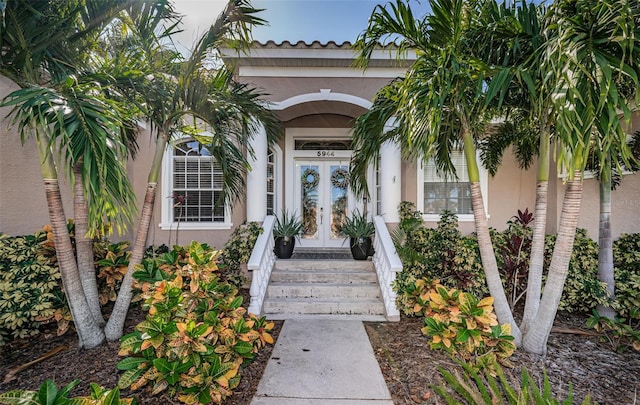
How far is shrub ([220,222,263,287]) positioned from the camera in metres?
5.45

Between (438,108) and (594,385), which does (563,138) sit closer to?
(438,108)

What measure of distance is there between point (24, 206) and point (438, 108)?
6108 mm

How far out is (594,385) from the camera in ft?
9.77

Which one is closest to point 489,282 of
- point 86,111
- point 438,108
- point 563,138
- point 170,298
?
point 563,138

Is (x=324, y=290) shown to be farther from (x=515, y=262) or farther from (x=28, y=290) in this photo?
(x=28, y=290)

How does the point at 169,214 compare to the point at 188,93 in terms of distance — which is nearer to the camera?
the point at 188,93

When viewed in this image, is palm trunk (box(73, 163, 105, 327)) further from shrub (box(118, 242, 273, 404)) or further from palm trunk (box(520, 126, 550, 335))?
palm trunk (box(520, 126, 550, 335))

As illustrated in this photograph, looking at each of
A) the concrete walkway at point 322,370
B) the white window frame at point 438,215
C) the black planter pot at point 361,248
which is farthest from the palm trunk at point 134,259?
the white window frame at point 438,215

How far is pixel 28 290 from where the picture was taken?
349 centimetres

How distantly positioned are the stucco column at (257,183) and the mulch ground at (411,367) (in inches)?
113

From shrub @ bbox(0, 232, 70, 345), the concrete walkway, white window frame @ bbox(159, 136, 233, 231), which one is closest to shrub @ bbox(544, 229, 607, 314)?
the concrete walkway

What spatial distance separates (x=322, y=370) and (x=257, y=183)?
374 centimetres

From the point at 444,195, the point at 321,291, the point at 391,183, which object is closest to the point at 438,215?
the point at 444,195

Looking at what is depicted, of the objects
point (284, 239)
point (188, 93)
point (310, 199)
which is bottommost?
point (284, 239)
